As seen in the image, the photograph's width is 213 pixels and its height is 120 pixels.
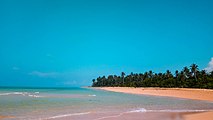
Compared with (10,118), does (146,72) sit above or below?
above

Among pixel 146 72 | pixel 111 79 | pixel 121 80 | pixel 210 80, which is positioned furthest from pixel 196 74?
pixel 111 79

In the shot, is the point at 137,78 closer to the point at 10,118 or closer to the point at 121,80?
the point at 121,80

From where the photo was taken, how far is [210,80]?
7669 centimetres

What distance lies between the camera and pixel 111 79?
19075 cm

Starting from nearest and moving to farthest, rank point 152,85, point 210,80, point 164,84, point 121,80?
point 210,80, point 164,84, point 152,85, point 121,80

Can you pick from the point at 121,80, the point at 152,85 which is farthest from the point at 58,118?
the point at 121,80

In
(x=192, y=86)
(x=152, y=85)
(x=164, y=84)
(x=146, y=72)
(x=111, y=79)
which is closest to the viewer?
(x=192, y=86)

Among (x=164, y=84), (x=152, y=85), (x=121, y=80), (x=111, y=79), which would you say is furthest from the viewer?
(x=111, y=79)

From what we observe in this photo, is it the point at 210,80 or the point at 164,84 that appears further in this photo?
the point at 164,84

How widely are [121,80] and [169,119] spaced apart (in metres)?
160

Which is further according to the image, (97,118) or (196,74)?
(196,74)

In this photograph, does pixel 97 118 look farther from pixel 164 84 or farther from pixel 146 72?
pixel 146 72

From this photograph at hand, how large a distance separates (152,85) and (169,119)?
99.7 metres

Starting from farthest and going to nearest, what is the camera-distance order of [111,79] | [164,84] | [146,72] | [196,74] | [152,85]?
[111,79]
[146,72]
[152,85]
[164,84]
[196,74]
